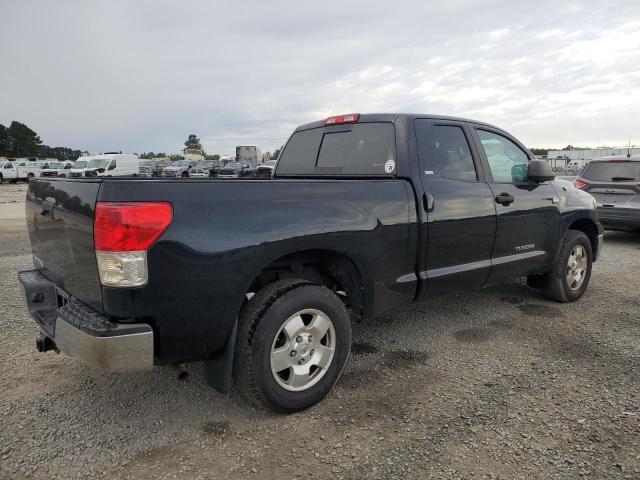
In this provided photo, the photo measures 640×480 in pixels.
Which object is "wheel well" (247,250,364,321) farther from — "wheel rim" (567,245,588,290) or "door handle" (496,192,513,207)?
"wheel rim" (567,245,588,290)

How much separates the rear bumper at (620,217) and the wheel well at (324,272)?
23.8 ft

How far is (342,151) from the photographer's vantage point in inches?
154

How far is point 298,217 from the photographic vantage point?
269 cm

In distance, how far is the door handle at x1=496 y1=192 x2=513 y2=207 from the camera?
13.0 ft

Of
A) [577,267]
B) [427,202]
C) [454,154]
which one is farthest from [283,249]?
[577,267]

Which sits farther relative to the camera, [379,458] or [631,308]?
[631,308]

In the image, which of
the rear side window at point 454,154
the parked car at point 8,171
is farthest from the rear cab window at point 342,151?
the parked car at point 8,171

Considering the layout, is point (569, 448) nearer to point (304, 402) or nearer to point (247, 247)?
point (304, 402)

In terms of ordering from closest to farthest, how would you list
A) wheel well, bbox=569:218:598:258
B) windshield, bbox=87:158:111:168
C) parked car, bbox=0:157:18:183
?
wheel well, bbox=569:218:598:258 → windshield, bbox=87:158:111:168 → parked car, bbox=0:157:18:183

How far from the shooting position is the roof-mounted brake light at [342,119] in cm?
385

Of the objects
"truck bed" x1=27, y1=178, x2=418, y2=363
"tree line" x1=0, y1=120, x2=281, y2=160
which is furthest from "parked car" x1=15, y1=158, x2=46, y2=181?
"tree line" x1=0, y1=120, x2=281, y2=160

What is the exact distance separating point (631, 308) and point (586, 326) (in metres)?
0.95

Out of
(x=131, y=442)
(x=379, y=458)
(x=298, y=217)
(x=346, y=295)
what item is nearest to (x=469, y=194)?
(x=346, y=295)

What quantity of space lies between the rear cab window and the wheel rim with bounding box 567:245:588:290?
2687 millimetres
